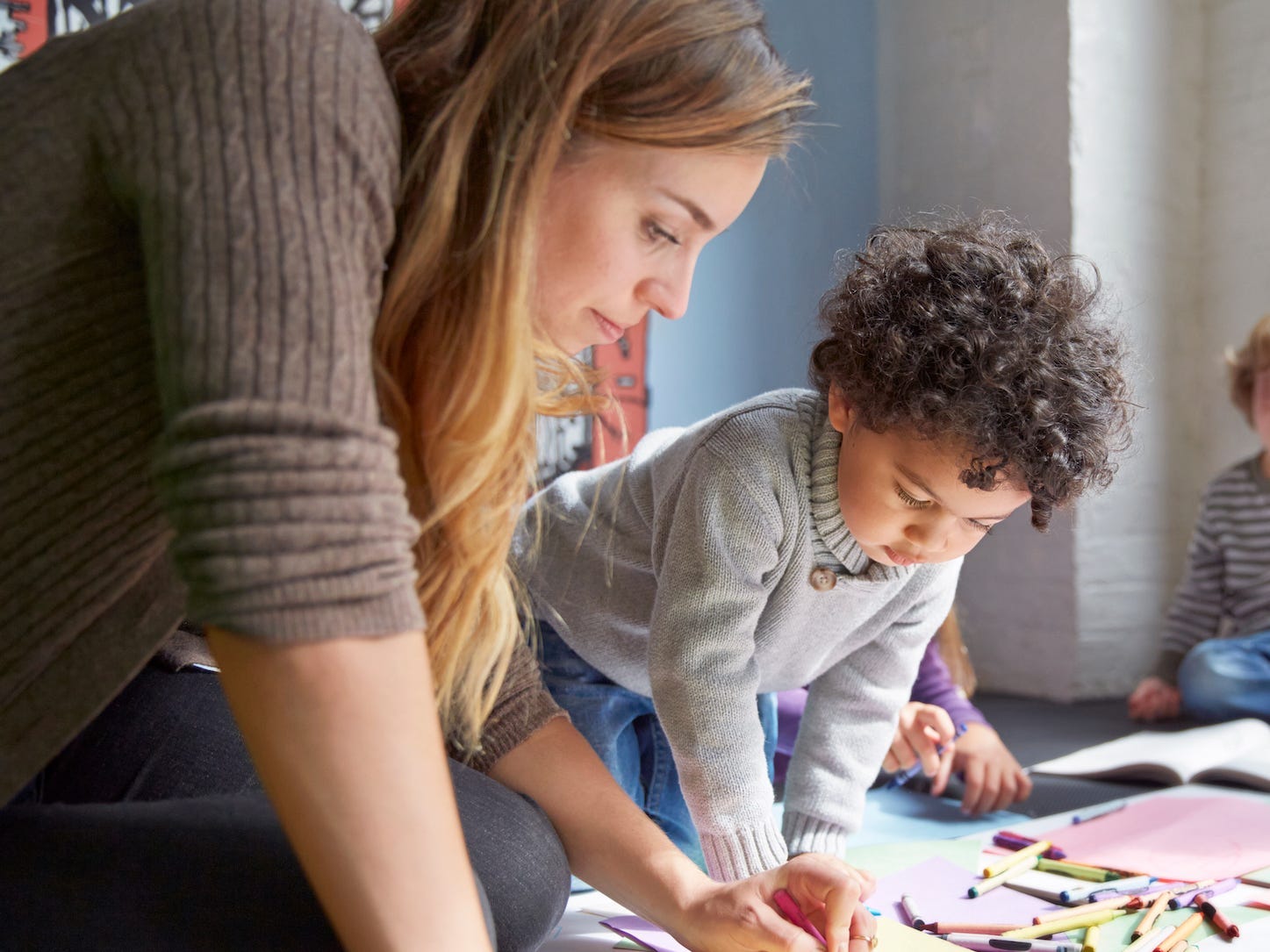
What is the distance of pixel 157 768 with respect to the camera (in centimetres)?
77

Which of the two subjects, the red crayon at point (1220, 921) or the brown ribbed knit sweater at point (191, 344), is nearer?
the brown ribbed knit sweater at point (191, 344)

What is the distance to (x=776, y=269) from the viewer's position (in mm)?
2396

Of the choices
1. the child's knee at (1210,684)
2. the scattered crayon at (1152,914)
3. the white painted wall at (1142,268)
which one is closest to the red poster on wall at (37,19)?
the scattered crayon at (1152,914)

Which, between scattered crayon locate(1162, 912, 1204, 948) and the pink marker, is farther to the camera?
scattered crayon locate(1162, 912, 1204, 948)

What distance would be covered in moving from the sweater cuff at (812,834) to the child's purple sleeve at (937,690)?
0.57 meters

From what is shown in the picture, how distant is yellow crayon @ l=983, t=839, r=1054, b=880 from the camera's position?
1077 millimetres

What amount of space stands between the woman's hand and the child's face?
45 centimetres

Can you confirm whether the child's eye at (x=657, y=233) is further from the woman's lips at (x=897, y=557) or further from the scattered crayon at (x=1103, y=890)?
the scattered crayon at (x=1103, y=890)

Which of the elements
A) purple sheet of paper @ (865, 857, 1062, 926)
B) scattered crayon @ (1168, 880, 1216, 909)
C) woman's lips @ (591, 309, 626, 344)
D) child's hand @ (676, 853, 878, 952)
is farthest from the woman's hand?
woman's lips @ (591, 309, 626, 344)

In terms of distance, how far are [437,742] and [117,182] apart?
269 millimetres

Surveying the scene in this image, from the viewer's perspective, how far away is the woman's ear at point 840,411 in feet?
3.37

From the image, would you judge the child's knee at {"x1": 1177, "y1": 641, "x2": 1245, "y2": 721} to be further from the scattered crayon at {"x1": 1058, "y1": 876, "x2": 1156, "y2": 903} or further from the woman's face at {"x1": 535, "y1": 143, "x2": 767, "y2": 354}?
the woman's face at {"x1": 535, "y1": 143, "x2": 767, "y2": 354}

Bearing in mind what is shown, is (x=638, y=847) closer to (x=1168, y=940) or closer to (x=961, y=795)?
(x=1168, y=940)

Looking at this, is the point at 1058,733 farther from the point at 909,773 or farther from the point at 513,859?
the point at 513,859
